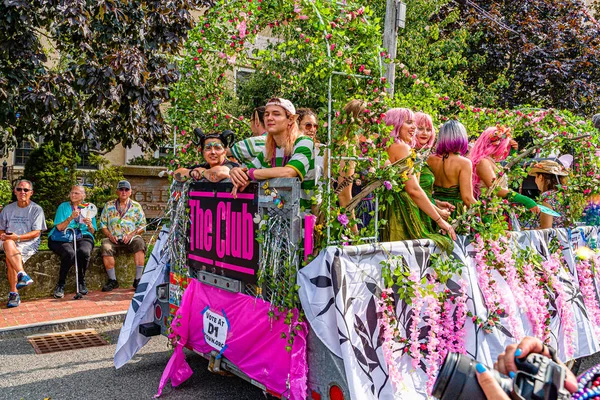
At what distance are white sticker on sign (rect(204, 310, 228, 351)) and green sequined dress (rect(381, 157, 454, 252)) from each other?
1.34 metres

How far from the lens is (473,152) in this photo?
5.01 metres

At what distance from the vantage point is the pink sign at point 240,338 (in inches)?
130

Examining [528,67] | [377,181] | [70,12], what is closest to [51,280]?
[70,12]

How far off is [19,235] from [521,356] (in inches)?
282

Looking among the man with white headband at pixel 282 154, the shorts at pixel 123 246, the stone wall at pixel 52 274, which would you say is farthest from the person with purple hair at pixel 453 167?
the stone wall at pixel 52 274

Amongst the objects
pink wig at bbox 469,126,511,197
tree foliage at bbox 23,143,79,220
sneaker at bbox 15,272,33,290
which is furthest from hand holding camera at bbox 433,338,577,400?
tree foliage at bbox 23,143,79,220

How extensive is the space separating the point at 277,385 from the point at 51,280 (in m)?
5.27

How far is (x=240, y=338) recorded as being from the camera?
3.77 meters

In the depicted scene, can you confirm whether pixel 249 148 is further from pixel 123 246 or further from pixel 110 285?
pixel 110 285

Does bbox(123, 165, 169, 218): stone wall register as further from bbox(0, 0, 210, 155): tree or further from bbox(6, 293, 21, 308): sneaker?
bbox(6, 293, 21, 308): sneaker

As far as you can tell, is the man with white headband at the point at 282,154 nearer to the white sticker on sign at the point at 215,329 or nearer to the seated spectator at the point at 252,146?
the seated spectator at the point at 252,146

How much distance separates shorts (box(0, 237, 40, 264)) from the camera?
7.21 meters

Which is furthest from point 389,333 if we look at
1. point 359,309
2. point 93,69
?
point 93,69

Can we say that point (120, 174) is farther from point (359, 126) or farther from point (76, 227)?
point (359, 126)
